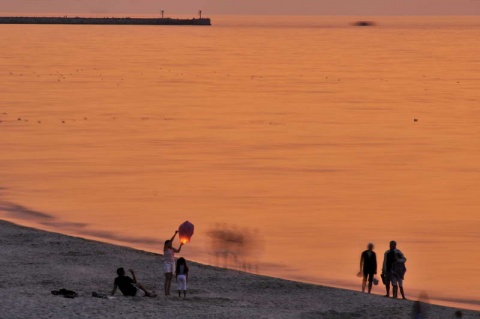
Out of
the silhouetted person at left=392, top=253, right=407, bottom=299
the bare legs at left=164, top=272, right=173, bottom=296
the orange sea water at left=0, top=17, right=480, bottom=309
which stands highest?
the orange sea water at left=0, top=17, right=480, bottom=309

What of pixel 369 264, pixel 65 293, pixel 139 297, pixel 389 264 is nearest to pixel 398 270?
pixel 389 264

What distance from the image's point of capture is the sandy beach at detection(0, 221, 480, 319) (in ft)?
82.2

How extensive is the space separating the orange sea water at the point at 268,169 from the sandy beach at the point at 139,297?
2.77 m

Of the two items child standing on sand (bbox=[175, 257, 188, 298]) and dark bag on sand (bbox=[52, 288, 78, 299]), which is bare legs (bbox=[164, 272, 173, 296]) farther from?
dark bag on sand (bbox=[52, 288, 78, 299])

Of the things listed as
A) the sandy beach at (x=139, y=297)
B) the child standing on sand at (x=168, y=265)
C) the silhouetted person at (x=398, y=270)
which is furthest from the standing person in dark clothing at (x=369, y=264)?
→ the child standing on sand at (x=168, y=265)

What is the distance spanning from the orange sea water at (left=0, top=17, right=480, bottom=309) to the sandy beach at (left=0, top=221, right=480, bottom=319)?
2.77m

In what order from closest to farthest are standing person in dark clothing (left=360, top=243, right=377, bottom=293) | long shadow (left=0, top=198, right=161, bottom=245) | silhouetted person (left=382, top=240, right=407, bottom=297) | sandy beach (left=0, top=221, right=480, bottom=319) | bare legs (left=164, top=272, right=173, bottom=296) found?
sandy beach (left=0, top=221, right=480, bottom=319)
bare legs (left=164, top=272, right=173, bottom=296)
silhouetted person (left=382, top=240, right=407, bottom=297)
standing person in dark clothing (left=360, top=243, right=377, bottom=293)
long shadow (left=0, top=198, right=161, bottom=245)

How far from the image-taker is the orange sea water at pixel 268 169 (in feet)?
130

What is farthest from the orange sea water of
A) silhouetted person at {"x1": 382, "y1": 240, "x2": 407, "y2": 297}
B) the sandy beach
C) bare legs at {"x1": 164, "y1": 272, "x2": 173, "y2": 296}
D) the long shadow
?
bare legs at {"x1": 164, "y1": 272, "x2": 173, "y2": 296}

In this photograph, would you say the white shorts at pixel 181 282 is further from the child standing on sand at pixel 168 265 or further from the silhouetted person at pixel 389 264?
the silhouetted person at pixel 389 264

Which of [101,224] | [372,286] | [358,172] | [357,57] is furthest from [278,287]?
[357,57]

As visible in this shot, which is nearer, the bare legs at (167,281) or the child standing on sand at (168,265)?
the child standing on sand at (168,265)

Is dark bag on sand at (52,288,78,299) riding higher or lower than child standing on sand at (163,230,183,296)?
lower

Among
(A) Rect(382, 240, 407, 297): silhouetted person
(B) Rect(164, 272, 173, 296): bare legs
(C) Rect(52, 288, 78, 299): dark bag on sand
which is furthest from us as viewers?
(A) Rect(382, 240, 407, 297): silhouetted person
